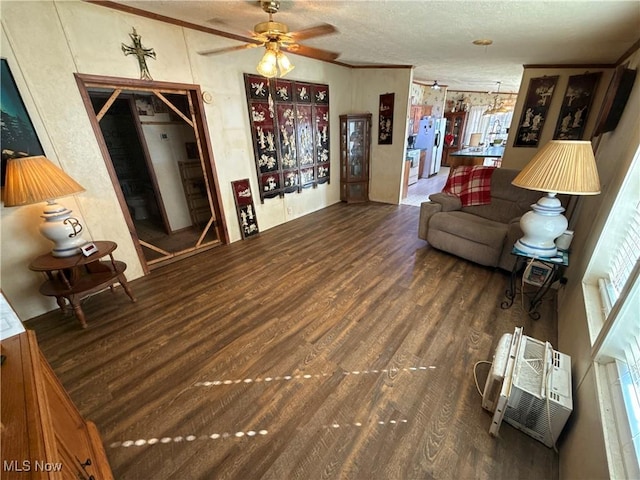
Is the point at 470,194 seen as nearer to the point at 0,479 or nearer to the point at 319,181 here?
the point at 319,181

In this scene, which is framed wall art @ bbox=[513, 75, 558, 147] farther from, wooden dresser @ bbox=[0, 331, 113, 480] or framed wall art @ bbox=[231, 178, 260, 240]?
wooden dresser @ bbox=[0, 331, 113, 480]

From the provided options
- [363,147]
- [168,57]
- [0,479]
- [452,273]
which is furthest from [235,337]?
[363,147]

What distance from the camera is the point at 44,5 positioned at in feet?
6.31

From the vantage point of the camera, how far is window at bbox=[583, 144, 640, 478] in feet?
2.85

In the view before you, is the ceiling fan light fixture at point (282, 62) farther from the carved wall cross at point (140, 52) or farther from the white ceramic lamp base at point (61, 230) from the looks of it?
the white ceramic lamp base at point (61, 230)

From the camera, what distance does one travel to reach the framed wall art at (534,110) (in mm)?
3883

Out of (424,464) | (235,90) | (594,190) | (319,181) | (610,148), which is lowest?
(424,464)

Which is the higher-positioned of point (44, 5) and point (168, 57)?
point (44, 5)

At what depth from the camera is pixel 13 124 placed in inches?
75.4

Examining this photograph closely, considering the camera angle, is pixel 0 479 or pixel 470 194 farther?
pixel 470 194

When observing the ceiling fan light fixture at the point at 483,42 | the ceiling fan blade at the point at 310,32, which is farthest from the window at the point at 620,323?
the ceiling fan light fixture at the point at 483,42

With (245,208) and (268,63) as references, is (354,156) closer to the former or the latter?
(245,208)

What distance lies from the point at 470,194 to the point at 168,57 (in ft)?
11.8

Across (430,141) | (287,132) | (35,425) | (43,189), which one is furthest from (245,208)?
(430,141)
